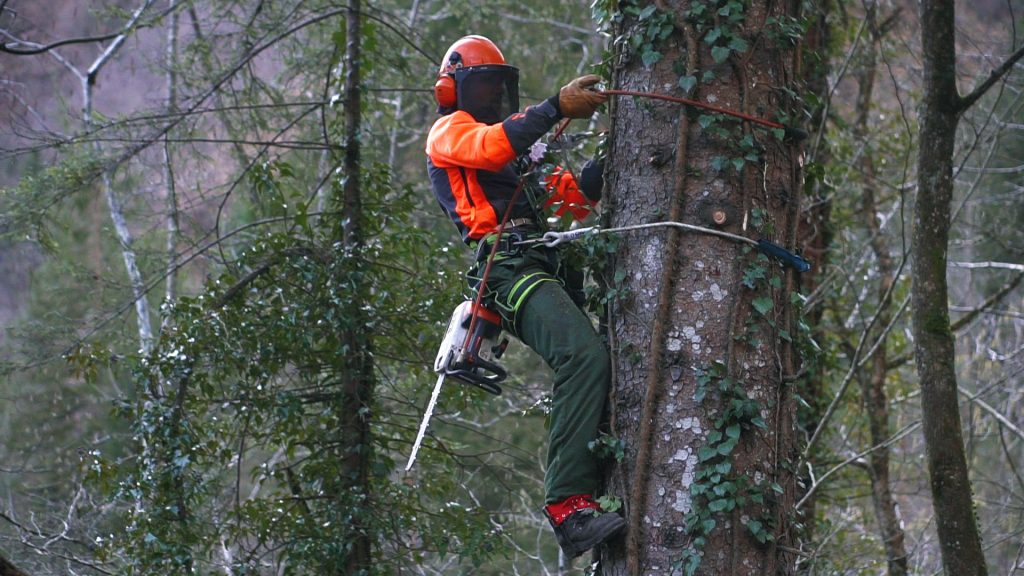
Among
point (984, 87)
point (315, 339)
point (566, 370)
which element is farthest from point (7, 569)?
point (984, 87)

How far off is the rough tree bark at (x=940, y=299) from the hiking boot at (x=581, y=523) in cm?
147

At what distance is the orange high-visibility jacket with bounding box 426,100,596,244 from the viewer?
3.60 meters

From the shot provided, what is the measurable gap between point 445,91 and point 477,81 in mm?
141

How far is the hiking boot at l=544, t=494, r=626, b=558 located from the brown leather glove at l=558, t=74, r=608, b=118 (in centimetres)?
124

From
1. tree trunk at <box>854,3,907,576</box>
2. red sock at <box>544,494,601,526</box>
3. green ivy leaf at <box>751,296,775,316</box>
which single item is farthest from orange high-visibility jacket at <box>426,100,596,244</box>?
tree trunk at <box>854,3,907,576</box>

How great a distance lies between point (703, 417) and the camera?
3094 mm

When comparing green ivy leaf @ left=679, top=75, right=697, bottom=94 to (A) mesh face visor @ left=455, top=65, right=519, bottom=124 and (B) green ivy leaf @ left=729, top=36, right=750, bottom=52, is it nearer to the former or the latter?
(B) green ivy leaf @ left=729, top=36, right=750, bottom=52

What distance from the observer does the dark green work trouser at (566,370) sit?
333cm

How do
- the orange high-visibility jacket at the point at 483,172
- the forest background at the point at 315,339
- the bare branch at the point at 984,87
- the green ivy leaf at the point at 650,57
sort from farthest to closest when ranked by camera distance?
the forest background at the point at 315,339 < the bare branch at the point at 984,87 < the orange high-visibility jacket at the point at 483,172 < the green ivy leaf at the point at 650,57

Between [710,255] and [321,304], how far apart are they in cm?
319

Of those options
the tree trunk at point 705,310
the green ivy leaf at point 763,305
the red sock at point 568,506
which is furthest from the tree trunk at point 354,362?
the green ivy leaf at point 763,305

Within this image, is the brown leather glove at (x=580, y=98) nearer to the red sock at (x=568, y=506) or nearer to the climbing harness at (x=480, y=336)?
the climbing harness at (x=480, y=336)

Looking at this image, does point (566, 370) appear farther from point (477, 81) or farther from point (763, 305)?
point (477, 81)

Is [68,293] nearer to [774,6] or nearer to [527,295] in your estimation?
[527,295]
